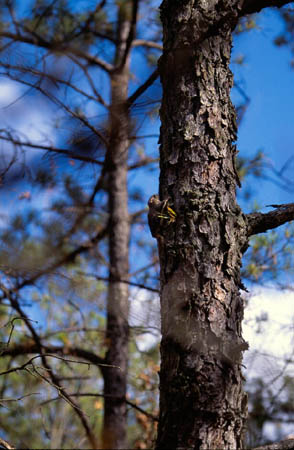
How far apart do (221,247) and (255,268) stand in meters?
2.08

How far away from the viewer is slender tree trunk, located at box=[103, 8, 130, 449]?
3.15m

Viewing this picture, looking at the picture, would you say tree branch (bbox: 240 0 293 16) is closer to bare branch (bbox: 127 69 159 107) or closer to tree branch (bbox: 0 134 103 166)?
bare branch (bbox: 127 69 159 107)

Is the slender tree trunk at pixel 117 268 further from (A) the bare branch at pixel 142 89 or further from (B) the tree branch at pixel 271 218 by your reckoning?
(B) the tree branch at pixel 271 218

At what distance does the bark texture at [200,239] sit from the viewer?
1.52m

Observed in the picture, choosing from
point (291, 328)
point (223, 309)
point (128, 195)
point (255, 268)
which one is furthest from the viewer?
point (128, 195)

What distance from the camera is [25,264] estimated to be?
330 cm

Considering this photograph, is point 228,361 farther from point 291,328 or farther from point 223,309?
point 291,328

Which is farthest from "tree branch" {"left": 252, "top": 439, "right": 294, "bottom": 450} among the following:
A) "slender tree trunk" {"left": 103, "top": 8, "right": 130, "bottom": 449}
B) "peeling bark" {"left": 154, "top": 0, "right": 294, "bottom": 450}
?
Result: "slender tree trunk" {"left": 103, "top": 8, "right": 130, "bottom": 449}

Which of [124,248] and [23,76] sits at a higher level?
[23,76]

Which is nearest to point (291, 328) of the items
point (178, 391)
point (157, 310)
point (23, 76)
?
point (157, 310)

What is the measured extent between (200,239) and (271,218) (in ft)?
1.06

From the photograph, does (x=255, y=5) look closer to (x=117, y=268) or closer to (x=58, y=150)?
(x=58, y=150)

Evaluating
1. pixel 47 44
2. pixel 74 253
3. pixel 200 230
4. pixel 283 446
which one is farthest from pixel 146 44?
pixel 283 446

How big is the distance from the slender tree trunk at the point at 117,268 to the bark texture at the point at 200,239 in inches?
35.2
